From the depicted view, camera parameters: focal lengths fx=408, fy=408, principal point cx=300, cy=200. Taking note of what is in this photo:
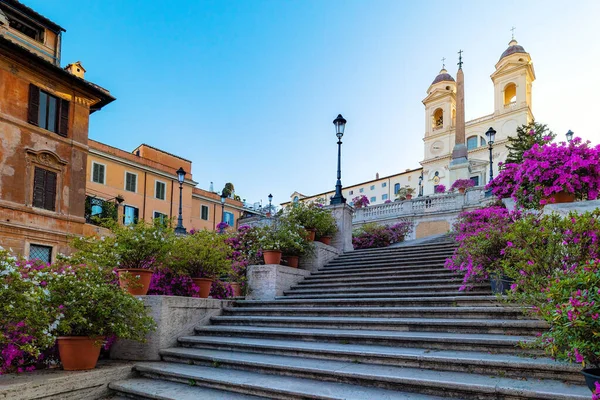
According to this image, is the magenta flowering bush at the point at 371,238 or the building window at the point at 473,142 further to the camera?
the building window at the point at 473,142

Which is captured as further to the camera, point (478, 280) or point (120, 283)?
point (478, 280)

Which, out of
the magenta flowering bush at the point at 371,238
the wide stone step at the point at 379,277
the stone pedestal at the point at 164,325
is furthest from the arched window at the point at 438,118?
the stone pedestal at the point at 164,325

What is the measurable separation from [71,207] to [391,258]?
14962 millimetres

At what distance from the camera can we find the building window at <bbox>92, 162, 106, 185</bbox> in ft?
89.7

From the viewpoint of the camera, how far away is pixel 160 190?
105 feet

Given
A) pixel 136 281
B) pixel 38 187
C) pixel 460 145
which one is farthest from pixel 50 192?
pixel 460 145

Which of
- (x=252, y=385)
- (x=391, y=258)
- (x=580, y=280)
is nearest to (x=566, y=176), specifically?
(x=391, y=258)

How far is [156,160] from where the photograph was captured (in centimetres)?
3319

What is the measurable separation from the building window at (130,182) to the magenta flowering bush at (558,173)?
89.5 feet

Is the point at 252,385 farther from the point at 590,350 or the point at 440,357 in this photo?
the point at 590,350

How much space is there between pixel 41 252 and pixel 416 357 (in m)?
17.2

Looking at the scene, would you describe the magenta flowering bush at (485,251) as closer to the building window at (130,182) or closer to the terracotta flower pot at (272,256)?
the terracotta flower pot at (272,256)

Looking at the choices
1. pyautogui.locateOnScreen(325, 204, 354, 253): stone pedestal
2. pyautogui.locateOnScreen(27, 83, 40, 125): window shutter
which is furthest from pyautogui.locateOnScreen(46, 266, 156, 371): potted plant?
pyautogui.locateOnScreen(27, 83, 40, 125): window shutter

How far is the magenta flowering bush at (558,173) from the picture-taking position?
6.70 m
